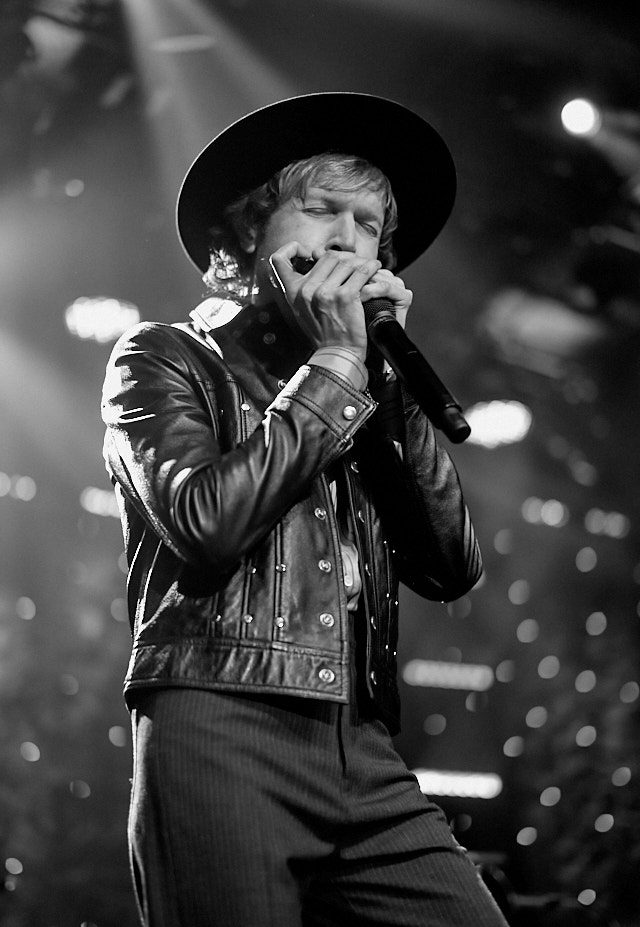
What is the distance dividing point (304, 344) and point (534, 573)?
602 cm

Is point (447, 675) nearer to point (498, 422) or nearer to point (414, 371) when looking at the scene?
point (498, 422)

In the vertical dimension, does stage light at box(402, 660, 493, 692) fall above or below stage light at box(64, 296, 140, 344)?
below

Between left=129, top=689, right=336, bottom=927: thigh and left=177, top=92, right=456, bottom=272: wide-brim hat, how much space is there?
109cm

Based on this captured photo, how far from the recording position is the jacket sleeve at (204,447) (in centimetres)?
123

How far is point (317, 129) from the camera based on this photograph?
185 cm

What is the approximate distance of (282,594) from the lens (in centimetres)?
131

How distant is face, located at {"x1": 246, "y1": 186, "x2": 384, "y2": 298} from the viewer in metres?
1.67

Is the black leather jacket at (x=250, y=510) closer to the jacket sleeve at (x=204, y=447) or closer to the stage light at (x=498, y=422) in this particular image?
the jacket sleeve at (x=204, y=447)

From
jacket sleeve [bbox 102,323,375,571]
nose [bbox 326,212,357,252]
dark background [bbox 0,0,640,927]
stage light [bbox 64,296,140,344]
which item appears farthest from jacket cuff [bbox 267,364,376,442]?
stage light [bbox 64,296,140,344]

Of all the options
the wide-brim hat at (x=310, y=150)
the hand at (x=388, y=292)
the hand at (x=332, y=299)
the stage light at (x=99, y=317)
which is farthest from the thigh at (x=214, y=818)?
the stage light at (x=99, y=317)

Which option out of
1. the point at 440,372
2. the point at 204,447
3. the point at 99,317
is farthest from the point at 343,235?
the point at 440,372

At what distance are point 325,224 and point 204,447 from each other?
597 millimetres

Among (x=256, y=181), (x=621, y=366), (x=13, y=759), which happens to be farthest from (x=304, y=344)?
(x=621, y=366)

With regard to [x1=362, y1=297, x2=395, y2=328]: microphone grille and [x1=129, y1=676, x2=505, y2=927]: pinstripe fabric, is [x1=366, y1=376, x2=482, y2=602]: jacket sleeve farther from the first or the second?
[x1=129, y1=676, x2=505, y2=927]: pinstripe fabric
